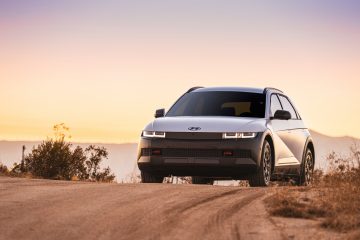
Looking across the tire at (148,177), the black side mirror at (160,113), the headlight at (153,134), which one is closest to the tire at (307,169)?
the black side mirror at (160,113)

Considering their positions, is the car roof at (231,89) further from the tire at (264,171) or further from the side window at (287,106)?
the tire at (264,171)

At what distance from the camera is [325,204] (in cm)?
984

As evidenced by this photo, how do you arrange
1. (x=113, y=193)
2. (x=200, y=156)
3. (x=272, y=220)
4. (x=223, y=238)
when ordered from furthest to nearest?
(x=200, y=156)
(x=113, y=193)
(x=272, y=220)
(x=223, y=238)

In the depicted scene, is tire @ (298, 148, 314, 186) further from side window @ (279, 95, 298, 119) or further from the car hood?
the car hood

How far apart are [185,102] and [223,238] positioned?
25.0 feet

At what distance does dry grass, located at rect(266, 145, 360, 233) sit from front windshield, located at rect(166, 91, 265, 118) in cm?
379

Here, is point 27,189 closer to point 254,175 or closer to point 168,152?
point 168,152

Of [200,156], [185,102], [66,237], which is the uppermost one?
[185,102]

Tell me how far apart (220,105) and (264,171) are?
1.75m

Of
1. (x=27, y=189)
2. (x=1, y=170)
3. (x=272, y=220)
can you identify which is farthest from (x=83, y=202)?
(x=1, y=170)

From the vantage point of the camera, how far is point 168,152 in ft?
46.4

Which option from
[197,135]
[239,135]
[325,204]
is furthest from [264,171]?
[325,204]

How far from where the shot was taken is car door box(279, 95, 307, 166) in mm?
15945

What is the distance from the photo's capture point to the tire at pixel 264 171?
558 inches
